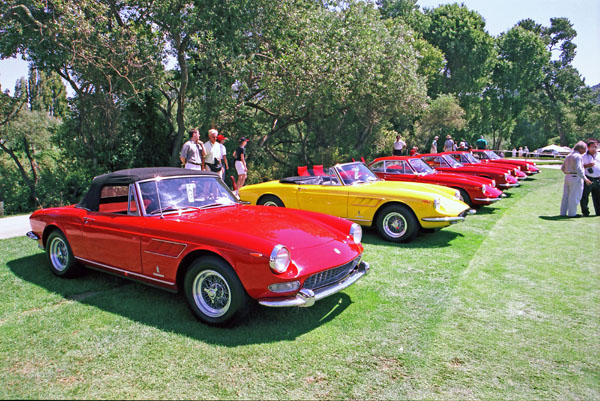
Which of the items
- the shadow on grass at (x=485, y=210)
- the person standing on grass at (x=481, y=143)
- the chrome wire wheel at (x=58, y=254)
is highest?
the person standing on grass at (x=481, y=143)

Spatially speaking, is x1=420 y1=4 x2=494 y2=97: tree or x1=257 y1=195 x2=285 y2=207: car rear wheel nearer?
x1=257 y1=195 x2=285 y2=207: car rear wheel

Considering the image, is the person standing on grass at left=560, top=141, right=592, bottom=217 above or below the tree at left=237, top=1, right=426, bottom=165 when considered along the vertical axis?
below

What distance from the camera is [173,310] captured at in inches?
164

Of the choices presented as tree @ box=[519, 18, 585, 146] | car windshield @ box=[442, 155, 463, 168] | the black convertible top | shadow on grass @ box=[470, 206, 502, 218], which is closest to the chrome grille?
the black convertible top

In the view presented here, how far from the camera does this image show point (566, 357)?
3.30 meters

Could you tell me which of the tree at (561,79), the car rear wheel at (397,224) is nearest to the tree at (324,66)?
the car rear wheel at (397,224)

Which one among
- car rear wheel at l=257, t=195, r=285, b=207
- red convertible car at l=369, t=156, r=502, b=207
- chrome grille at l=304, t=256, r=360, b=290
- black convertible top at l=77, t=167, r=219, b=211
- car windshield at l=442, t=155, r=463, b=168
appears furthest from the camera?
car windshield at l=442, t=155, r=463, b=168

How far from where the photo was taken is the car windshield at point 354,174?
7907mm

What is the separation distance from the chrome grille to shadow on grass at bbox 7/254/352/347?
392mm

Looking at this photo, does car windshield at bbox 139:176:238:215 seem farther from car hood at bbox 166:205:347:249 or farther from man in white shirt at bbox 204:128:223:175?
man in white shirt at bbox 204:128:223:175

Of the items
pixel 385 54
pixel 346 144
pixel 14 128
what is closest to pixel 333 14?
pixel 385 54

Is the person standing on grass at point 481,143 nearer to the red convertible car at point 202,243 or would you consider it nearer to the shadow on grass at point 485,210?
the shadow on grass at point 485,210

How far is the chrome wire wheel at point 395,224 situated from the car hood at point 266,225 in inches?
97.6

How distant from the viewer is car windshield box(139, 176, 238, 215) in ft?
14.8
